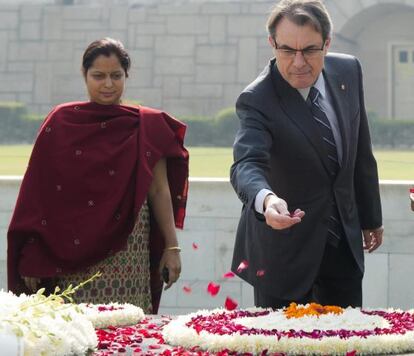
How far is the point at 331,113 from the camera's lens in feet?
10.3

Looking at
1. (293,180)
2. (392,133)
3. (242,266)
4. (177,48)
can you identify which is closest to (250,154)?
(293,180)

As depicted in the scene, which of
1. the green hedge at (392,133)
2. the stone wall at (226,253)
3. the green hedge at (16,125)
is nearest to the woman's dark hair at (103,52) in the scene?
the stone wall at (226,253)

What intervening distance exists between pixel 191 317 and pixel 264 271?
1.86ft

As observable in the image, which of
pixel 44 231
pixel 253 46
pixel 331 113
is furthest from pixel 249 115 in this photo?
pixel 253 46

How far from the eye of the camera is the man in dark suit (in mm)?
3002

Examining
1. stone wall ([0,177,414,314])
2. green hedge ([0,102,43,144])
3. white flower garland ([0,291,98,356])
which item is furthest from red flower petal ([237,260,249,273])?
green hedge ([0,102,43,144])

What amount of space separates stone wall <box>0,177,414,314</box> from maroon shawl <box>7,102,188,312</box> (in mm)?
1725

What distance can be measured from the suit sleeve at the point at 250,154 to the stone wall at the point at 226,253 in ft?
8.54

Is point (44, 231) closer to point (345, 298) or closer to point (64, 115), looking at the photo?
point (64, 115)

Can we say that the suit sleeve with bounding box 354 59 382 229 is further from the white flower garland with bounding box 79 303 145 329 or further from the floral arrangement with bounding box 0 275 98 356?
the floral arrangement with bounding box 0 275 98 356

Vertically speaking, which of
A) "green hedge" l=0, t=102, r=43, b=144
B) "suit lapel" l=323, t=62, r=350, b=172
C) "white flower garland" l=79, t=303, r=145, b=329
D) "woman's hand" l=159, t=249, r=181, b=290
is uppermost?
"suit lapel" l=323, t=62, r=350, b=172

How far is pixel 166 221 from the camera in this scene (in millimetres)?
3955

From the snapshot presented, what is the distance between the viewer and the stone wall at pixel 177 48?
844 inches

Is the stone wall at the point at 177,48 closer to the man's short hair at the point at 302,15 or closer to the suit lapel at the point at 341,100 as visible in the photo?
the suit lapel at the point at 341,100
